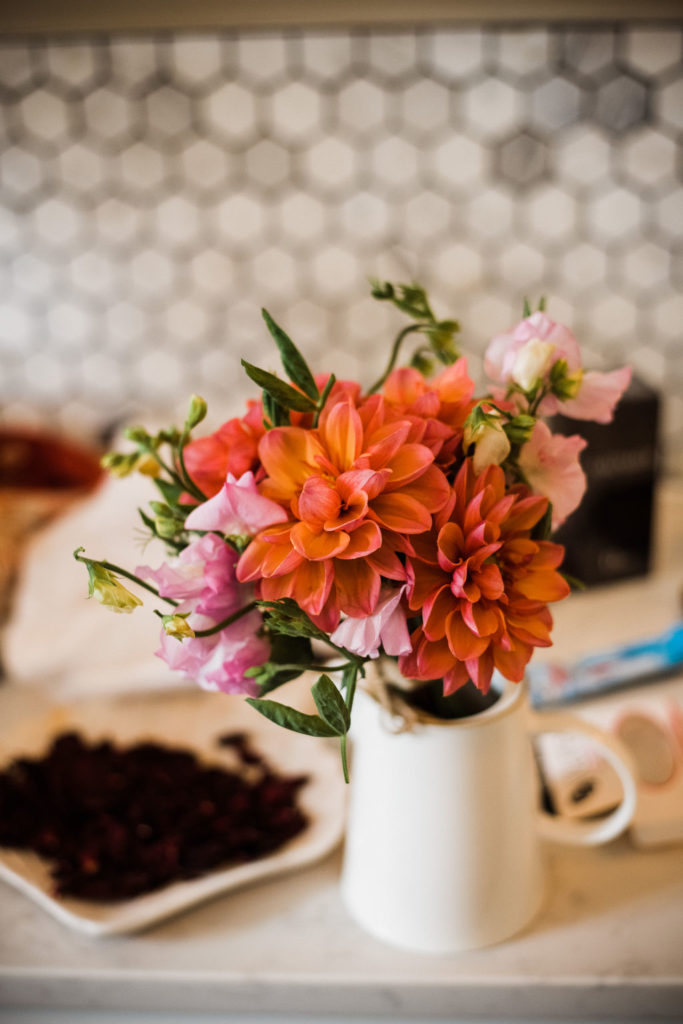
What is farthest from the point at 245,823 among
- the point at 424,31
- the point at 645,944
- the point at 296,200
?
the point at 424,31

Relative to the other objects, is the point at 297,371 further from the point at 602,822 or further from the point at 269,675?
the point at 602,822

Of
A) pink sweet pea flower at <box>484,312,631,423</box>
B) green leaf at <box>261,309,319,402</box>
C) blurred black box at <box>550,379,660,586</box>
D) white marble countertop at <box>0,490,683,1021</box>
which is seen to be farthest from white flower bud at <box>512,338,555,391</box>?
blurred black box at <box>550,379,660,586</box>

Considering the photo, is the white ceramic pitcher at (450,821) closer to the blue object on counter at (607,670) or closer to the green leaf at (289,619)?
the green leaf at (289,619)

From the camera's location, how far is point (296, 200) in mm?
1187

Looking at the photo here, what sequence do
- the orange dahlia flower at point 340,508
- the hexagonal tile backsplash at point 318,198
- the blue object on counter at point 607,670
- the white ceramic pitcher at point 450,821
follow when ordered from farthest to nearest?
the hexagonal tile backsplash at point 318,198 → the blue object on counter at point 607,670 → the white ceramic pitcher at point 450,821 → the orange dahlia flower at point 340,508

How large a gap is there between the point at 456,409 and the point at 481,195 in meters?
0.86

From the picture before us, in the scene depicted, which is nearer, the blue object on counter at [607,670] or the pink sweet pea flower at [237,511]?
the pink sweet pea flower at [237,511]

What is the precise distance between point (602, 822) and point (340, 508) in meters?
0.37

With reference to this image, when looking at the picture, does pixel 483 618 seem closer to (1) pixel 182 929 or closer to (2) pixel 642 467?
(1) pixel 182 929

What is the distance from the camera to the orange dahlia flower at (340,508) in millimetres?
365

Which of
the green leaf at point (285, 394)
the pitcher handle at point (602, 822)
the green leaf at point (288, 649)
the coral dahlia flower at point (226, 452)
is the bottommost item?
the pitcher handle at point (602, 822)

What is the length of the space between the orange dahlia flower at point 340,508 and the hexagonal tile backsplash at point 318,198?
68 cm

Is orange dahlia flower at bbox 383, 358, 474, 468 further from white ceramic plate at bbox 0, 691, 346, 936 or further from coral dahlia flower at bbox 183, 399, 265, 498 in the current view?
white ceramic plate at bbox 0, 691, 346, 936

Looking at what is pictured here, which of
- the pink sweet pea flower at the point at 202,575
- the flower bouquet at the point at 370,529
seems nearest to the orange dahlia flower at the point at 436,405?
the flower bouquet at the point at 370,529
